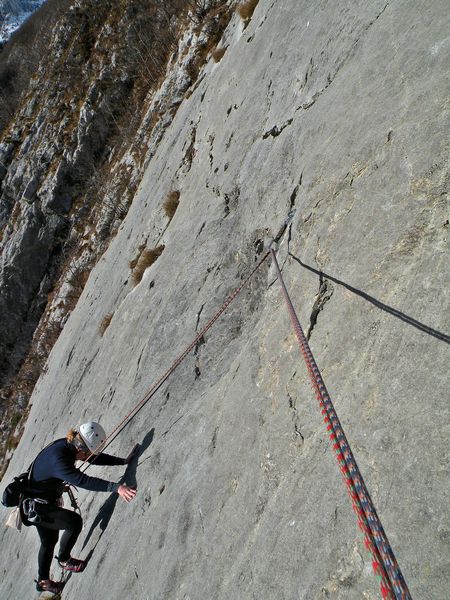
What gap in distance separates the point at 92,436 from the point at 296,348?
3471 millimetres

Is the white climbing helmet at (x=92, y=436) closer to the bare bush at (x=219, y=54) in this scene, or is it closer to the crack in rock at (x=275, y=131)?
the crack in rock at (x=275, y=131)

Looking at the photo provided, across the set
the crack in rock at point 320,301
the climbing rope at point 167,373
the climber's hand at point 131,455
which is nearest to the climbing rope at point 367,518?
the crack in rock at point 320,301

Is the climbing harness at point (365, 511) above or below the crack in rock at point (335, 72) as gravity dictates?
below

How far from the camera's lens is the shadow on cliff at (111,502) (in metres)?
5.64

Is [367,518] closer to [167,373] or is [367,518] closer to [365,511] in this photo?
Answer: [365,511]

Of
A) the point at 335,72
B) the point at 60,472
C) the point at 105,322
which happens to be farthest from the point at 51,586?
the point at 335,72

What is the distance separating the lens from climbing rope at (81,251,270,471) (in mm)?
5757

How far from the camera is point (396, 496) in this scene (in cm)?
253

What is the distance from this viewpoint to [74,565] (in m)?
5.76

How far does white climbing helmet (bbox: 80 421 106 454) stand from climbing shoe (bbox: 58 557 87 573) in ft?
4.64

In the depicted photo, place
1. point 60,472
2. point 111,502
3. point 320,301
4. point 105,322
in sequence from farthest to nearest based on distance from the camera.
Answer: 1. point 105,322
2. point 111,502
3. point 60,472
4. point 320,301

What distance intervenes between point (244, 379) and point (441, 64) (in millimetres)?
3565

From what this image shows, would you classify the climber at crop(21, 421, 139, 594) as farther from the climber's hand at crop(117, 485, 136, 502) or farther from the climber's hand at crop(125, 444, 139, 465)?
the climber's hand at crop(117, 485, 136, 502)

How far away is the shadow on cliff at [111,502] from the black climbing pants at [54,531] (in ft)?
0.74
